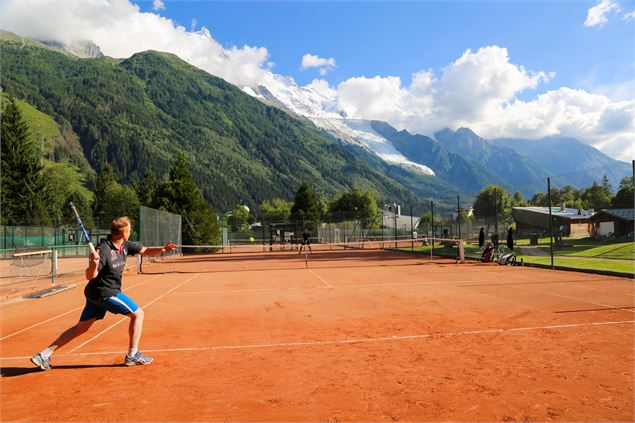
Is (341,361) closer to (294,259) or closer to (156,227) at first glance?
(156,227)

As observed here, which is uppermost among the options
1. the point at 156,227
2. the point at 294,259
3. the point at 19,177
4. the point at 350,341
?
the point at 19,177

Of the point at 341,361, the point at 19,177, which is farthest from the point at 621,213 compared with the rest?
the point at 19,177

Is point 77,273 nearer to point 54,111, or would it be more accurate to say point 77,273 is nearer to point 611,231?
point 611,231

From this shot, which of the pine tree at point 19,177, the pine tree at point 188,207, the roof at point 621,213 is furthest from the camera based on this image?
the pine tree at point 19,177

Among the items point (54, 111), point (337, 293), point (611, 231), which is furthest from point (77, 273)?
point (54, 111)

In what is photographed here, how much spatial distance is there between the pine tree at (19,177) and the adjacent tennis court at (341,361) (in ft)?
155

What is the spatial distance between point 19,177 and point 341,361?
190ft

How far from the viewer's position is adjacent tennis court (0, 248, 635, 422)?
417 cm

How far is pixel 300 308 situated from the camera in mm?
9789

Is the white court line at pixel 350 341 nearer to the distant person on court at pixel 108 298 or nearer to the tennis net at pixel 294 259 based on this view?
the distant person on court at pixel 108 298

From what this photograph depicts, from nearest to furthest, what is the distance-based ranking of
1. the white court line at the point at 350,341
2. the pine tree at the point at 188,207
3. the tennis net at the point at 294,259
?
the white court line at the point at 350,341
the tennis net at the point at 294,259
the pine tree at the point at 188,207

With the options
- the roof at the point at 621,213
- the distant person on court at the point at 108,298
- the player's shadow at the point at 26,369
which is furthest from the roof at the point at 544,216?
the player's shadow at the point at 26,369

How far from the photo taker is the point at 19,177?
51.7m

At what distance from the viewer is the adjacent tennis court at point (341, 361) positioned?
417 cm
